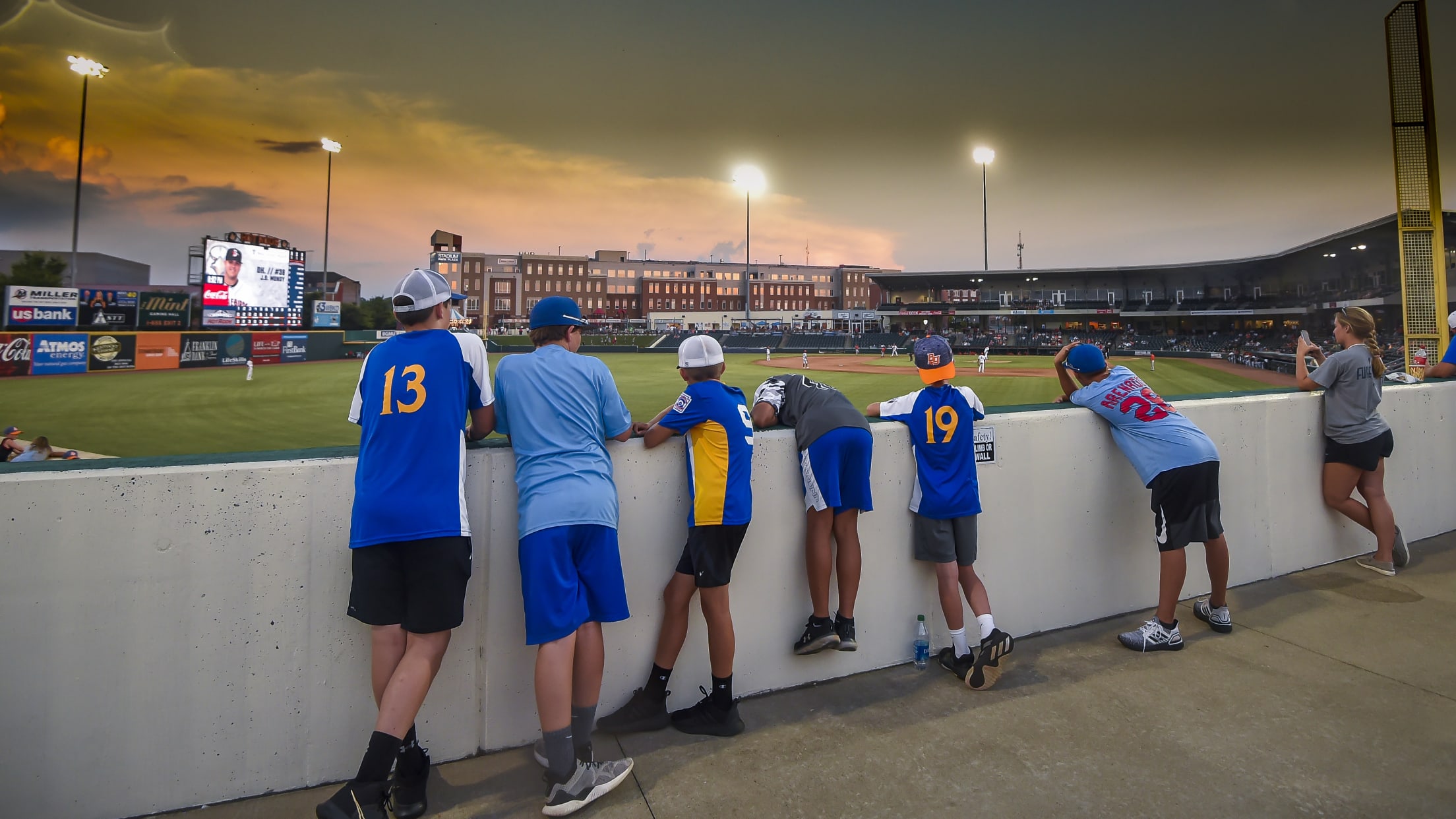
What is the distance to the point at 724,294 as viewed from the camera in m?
96.2

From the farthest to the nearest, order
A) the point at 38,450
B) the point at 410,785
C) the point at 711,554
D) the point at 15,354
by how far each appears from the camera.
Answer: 1. the point at 15,354
2. the point at 38,450
3. the point at 711,554
4. the point at 410,785

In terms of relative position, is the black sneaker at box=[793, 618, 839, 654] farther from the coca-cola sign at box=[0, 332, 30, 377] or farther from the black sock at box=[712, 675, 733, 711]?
the coca-cola sign at box=[0, 332, 30, 377]

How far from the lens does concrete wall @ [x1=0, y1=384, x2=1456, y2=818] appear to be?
2275 mm

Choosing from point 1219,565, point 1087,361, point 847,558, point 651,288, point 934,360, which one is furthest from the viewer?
point 651,288

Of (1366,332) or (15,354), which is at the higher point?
(15,354)

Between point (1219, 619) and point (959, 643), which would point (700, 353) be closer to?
point (959, 643)

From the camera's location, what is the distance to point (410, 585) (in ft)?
7.83

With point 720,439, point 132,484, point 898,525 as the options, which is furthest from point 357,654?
point 898,525

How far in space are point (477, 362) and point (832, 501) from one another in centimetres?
180

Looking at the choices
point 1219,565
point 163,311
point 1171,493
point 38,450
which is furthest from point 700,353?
point 163,311

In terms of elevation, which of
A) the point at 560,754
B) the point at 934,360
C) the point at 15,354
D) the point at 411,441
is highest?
the point at 15,354

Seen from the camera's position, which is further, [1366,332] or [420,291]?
[1366,332]

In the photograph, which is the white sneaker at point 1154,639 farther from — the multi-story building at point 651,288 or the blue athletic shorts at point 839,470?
the multi-story building at point 651,288

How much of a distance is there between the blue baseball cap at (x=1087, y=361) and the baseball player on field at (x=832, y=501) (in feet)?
5.94
